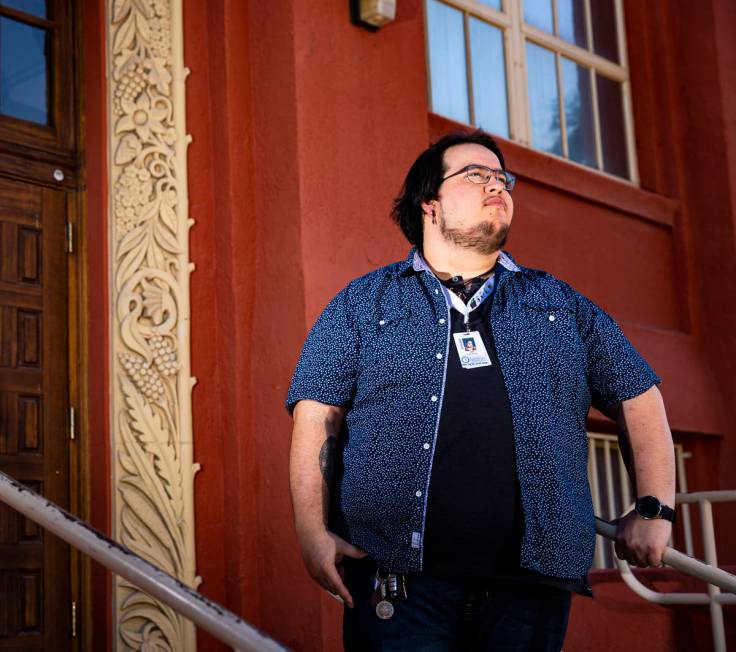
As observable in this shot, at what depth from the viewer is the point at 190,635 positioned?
460 cm

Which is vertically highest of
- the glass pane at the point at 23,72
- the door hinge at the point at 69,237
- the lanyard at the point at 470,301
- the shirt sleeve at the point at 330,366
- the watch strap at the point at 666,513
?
the glass pane at the point at 23,72

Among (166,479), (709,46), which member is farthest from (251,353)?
(709,46)

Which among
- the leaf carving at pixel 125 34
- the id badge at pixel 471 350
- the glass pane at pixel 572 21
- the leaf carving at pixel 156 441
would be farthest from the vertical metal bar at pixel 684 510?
the id badge at pixel 471 350

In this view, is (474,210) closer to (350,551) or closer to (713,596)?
(350,551)

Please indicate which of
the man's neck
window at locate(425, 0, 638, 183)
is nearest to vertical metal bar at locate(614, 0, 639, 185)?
window at locate(425, 0, 638, 183)

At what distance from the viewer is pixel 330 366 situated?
2.72 m

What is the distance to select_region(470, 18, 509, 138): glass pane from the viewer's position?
6641mm

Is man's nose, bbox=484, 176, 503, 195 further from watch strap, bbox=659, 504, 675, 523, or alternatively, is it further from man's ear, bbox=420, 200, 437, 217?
watch strap, bbox=659, 504, 675, 523

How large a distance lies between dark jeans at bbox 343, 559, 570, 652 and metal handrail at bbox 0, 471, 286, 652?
48cm

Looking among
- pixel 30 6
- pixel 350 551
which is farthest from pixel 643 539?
pixel 30 6

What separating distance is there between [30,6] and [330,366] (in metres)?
3.13

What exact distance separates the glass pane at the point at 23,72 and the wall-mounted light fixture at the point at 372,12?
4.54 feet

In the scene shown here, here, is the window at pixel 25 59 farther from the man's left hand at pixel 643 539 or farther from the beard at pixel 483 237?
the man's left hand at pixel 643 539

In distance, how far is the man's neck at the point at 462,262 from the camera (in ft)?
9.45
